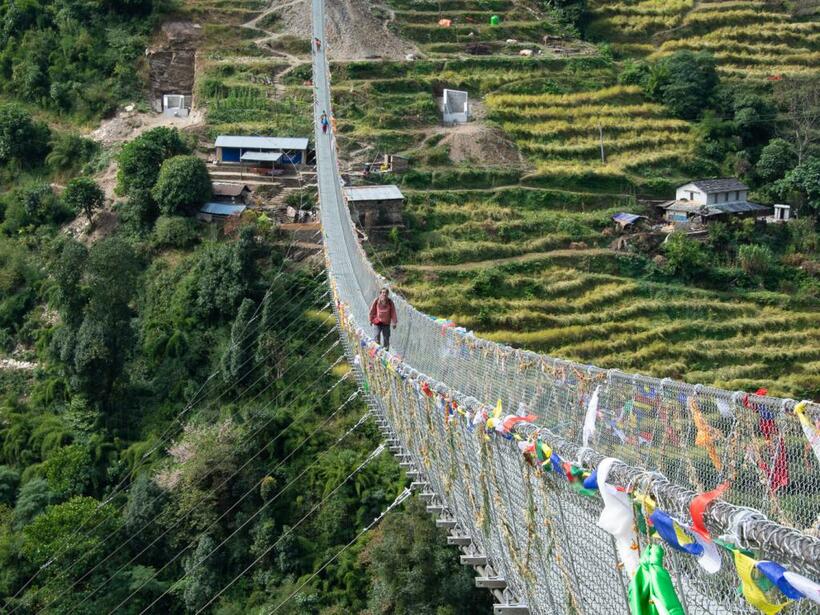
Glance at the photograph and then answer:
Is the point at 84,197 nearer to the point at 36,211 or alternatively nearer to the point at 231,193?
the point at 36,211

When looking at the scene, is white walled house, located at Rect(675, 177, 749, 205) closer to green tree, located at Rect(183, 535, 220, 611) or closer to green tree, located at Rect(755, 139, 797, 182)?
green tree, located at Rect(755, 139, 797, 182)

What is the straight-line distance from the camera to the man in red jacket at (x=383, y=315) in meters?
7.78

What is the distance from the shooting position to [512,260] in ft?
56.6

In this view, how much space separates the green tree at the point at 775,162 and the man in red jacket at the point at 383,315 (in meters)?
14.1

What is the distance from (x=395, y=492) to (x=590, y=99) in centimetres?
1204

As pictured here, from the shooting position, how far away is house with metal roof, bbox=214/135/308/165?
1878cm

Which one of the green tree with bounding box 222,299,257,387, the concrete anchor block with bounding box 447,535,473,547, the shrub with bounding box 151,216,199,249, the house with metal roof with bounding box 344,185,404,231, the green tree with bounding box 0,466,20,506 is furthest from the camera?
the shrub with bounding box 151,216,199,249

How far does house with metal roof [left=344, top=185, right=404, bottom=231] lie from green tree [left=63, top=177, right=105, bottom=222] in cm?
483

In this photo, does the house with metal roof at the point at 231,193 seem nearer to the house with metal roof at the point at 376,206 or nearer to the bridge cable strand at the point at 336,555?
the house with metal roof at the point at 376,206

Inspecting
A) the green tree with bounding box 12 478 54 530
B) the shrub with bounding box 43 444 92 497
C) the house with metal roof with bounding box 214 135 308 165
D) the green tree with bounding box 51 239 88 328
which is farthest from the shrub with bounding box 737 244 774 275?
the green tree with bounding box 12 478 54 530

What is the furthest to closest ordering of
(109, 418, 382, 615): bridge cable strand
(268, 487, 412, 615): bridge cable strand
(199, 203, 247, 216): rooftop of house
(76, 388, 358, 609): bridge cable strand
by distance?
1. (199, 203, 247, 216): rooftop of house
2. (76, 388, 358, 609): bridge cable strand
3. (109, 418, 382, 615): bridge cable strand
4. (268, 487, 412, 615): bridge cable strand

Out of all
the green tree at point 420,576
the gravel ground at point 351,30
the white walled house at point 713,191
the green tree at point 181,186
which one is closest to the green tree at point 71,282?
the green tree at point 181,186

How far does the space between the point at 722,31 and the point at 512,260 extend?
35.7ft

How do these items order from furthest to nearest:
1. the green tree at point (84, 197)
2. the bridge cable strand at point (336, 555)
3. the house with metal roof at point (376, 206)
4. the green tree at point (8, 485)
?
the green tree at point (84, 197)
the house with metal roof at point (376, 206)
the green tree at point (8, 485)
the bridge cable strand at point (336, 555)
